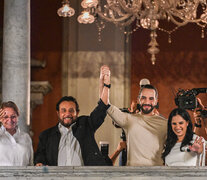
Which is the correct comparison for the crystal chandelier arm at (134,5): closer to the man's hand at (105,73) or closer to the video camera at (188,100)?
the video camera at (188,100)

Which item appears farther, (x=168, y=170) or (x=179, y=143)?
(x=179, y=143)

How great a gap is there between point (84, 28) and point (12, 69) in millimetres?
2596

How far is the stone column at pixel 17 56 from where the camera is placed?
20.6 ft

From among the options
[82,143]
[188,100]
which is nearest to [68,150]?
[82,143]

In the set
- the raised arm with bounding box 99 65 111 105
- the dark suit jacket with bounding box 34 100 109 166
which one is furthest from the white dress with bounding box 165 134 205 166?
the raised arm with bounding box 99 65 111 105

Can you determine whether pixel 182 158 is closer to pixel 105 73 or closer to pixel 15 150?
pixel 105 73

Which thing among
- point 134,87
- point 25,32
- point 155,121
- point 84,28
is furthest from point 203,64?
point 155,121

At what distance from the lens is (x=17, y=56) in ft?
20.8

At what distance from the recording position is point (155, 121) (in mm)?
4586

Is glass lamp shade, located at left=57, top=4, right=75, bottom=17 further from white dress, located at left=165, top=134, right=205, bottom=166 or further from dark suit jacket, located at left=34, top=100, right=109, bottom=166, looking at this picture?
white dress, located at left=165, top=134, right=205, bottom=166

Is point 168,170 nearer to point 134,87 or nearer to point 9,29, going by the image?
point 9,29

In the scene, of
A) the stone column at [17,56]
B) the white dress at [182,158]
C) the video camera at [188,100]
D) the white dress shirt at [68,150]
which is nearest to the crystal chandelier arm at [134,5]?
the stone column at [17,56]

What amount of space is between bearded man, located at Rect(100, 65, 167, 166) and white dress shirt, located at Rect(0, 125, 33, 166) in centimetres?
72

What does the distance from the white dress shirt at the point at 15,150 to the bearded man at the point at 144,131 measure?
722mm
